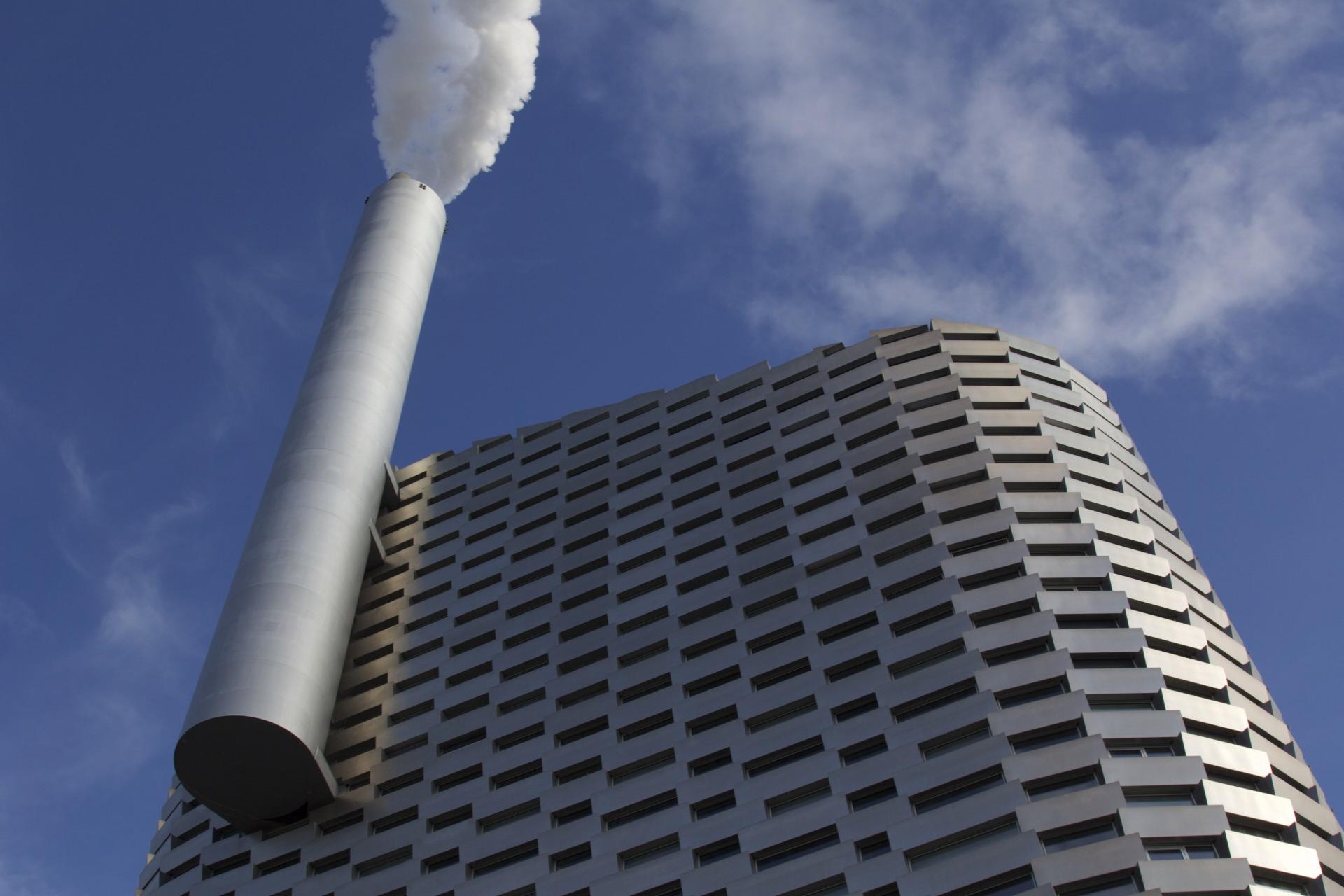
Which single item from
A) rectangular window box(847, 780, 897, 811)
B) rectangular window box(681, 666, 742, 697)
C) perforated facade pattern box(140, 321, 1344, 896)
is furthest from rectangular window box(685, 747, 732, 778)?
rectangular window box(847, 780, 897, 811)

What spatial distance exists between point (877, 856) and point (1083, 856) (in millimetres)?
4631

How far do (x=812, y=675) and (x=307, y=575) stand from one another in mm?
15643

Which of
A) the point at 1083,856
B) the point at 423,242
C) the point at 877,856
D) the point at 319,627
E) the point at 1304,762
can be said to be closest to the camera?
the point at 1083,856

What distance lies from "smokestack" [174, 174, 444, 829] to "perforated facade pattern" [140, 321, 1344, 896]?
1.82 m

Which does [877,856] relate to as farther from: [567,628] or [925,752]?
[567,628]

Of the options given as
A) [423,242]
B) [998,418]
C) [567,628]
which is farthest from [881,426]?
[423,242]

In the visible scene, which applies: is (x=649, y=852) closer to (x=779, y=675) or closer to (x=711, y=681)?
(x=711, y=681)

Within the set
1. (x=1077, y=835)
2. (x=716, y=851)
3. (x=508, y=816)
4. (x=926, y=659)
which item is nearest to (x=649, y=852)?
(x=716, y=851)

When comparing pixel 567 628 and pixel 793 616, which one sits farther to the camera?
pixel 567 628

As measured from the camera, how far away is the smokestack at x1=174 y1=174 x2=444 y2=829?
41531 millimetres

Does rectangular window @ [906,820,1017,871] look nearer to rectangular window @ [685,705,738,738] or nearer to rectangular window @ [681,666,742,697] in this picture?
rectangular window @ [685,705,738,738]

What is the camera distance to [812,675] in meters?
39.1

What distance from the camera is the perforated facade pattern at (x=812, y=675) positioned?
113 feet

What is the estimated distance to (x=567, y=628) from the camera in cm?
4478
